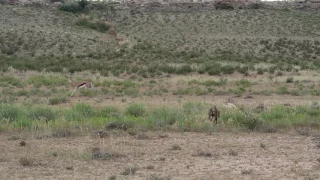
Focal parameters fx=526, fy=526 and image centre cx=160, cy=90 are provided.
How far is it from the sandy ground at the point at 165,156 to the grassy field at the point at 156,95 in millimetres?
33

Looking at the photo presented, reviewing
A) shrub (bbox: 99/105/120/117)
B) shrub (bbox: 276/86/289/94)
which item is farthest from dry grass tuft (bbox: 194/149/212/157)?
shrub (bbox: 276/86/289/94)

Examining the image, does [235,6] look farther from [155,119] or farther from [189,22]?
[155,119]

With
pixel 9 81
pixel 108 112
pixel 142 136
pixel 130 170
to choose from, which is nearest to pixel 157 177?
pixel 130 170

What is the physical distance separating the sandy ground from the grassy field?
33 millimetres

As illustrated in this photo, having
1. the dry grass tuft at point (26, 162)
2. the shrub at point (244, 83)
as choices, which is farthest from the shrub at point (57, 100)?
the dry grass tuft at point (26, 162)

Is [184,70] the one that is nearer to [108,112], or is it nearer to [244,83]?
[244,83]

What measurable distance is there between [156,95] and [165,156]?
13886 millimetres

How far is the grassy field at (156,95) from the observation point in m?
12.0

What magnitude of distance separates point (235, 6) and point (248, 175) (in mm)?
60446

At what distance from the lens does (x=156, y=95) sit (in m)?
26.4

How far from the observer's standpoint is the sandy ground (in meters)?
10.8

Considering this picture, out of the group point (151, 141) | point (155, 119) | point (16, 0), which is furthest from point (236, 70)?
point (16, 0)

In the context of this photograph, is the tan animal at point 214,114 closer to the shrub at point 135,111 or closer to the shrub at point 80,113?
the shrub at point 135,111

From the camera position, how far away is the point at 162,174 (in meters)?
10.7
